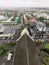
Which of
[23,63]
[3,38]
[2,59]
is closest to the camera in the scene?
[23,63]

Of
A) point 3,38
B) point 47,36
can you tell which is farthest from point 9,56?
point 47,36

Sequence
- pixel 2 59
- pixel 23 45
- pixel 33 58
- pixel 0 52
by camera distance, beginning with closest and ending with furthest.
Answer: pixel 33 58, pixel 23 45, pixel 2 59, pixel 0 52

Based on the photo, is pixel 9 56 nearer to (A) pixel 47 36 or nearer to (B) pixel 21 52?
(B) pixel 21 52

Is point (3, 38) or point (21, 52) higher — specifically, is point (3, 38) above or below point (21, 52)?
below

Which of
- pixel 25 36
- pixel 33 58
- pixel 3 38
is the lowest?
pixel 3 38

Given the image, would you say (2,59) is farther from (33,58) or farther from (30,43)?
(33,58)

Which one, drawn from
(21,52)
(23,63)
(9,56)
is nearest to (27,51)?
(21,52)

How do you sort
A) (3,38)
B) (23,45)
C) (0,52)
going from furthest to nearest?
(3,38)
(0,52)
(23,45)

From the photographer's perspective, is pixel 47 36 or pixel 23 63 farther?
pixel 47 36

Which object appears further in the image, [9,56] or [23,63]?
[9,56]
